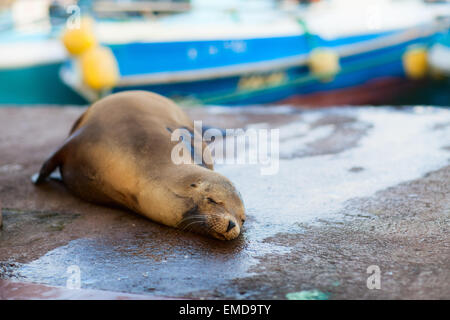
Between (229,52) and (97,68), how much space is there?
2.21m

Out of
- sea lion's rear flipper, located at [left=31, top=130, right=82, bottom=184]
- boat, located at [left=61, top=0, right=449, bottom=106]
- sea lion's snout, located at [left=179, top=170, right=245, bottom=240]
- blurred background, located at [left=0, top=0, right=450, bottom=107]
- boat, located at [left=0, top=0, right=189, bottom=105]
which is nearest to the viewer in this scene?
sea lion's snout, located at [left=179, top=170, right=245, bottom=240]

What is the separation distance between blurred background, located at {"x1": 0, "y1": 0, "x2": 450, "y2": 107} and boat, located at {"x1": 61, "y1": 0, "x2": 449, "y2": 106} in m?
0.02

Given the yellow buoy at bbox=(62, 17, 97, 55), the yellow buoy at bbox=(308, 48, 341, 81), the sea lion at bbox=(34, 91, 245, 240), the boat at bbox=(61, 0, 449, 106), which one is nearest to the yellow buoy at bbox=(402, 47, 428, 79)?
the boat at bbox=(61, 0, 449, 106)

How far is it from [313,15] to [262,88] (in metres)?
1.83

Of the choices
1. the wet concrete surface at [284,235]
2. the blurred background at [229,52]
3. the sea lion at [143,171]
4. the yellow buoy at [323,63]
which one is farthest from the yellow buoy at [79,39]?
the sea lion at [143,171]

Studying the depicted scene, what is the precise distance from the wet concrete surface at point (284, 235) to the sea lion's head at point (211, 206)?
45mm

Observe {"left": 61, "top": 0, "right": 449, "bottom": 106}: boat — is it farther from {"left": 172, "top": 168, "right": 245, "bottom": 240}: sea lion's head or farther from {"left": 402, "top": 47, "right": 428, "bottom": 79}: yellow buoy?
A: {"left": 172, "top": 168, "right": 245, "bottom": 240}: sea lion's head

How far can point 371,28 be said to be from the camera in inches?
395

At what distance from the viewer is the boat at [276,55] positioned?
7734 millimetres

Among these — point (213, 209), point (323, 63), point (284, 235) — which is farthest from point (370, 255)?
point (323, 63)

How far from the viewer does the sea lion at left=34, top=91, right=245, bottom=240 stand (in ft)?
7.11

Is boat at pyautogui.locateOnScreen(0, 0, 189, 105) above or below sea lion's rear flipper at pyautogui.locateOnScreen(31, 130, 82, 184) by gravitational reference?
above

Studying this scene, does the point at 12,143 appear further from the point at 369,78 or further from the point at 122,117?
the point at 369,78

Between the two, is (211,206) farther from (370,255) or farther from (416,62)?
(416,62)
